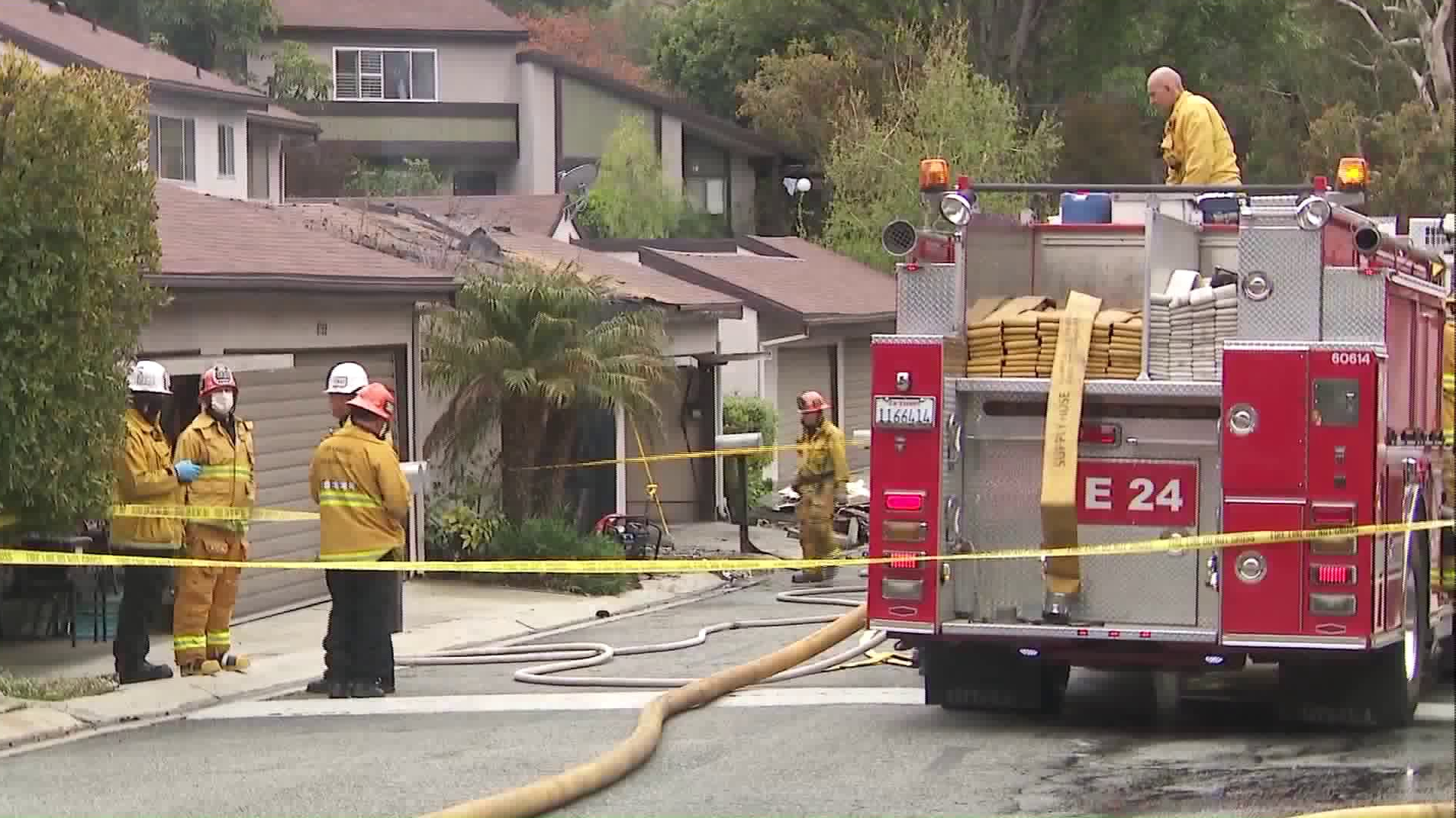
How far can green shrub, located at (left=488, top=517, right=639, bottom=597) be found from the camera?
60.8ft

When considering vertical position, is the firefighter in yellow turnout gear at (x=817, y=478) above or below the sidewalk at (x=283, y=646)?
above

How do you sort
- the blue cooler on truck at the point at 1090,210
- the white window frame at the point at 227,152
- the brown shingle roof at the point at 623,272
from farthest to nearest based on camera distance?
the white window frame at the point at 227,152 < the brown shingle roof at the point at 623,272 < the blue cooler on truck at the point at 1090,210

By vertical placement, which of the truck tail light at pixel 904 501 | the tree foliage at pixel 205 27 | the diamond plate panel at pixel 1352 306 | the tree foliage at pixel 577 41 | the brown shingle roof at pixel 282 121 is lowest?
the truck tail light at pixel 904 501

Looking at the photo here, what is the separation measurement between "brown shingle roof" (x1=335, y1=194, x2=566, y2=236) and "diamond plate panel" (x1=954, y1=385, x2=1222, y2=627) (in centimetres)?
2108

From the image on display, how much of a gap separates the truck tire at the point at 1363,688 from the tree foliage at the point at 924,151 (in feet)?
94.8

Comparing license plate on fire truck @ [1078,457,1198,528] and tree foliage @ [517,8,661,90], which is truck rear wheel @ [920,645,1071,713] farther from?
tree foliage @ [517,8,661,90]

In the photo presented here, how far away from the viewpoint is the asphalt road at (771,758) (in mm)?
8891

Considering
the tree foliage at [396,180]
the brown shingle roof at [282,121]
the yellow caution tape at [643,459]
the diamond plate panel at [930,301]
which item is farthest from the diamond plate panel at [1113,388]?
the tree foliage at [396,180]

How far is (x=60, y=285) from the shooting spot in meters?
Answer: 11.6

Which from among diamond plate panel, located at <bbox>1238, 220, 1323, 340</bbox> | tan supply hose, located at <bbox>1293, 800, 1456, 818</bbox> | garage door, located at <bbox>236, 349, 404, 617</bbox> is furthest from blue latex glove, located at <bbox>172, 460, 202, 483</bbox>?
tan supply hose, located at <bbox>1293, 800, 1456, 818</bbox>

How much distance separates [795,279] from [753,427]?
214 inches

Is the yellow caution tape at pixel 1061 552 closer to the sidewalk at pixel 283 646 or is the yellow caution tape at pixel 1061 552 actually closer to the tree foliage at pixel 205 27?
the sidewalk at pixel 283 646

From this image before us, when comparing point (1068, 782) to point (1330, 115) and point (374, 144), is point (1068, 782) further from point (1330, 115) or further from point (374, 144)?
point (374, 144)

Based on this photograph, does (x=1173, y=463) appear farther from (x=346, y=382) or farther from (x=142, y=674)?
(x=142, y=674)
